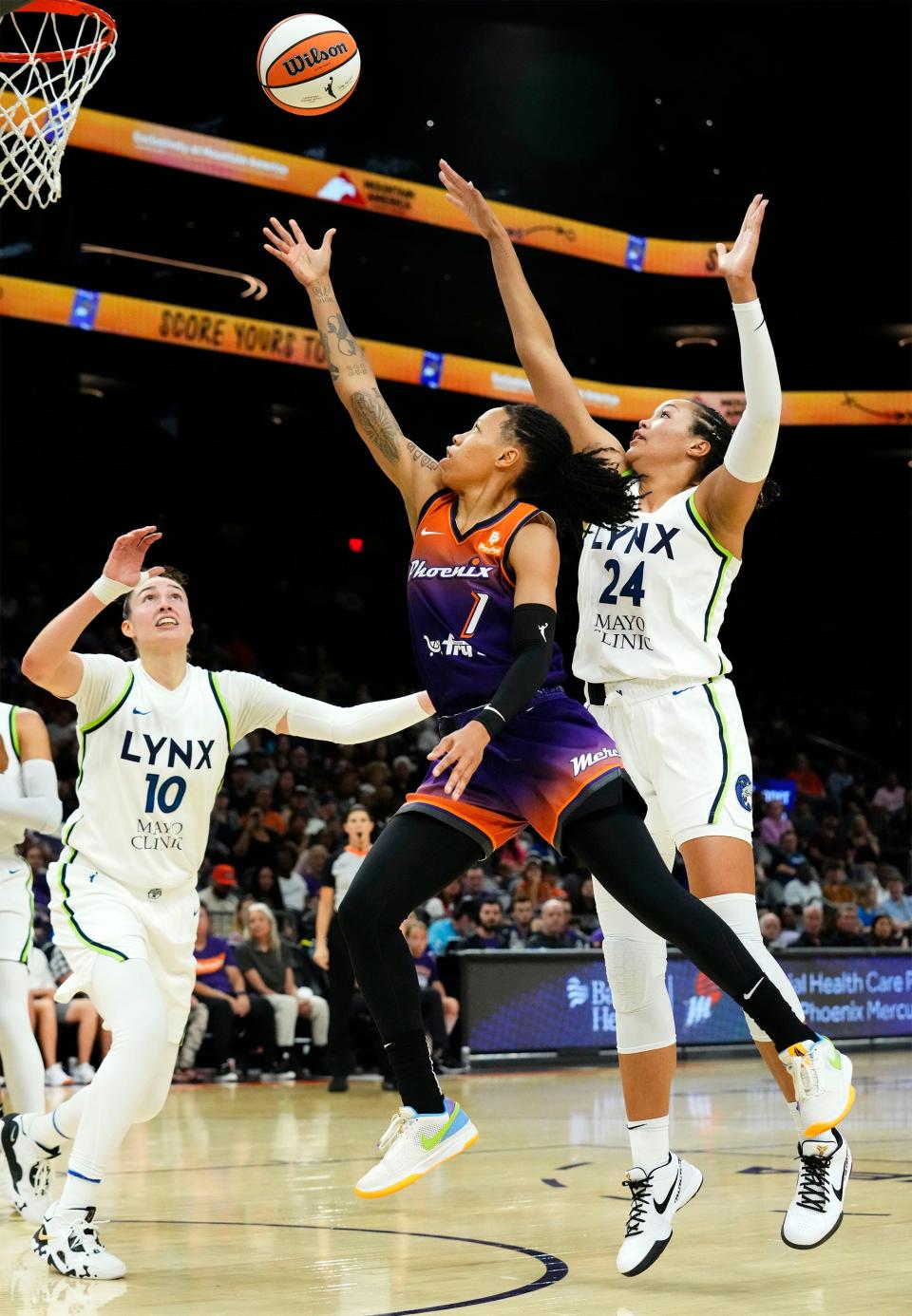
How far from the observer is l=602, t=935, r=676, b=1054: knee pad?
5035 millimetres

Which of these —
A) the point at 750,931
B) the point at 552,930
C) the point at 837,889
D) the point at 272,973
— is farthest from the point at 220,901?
the point at 750,931

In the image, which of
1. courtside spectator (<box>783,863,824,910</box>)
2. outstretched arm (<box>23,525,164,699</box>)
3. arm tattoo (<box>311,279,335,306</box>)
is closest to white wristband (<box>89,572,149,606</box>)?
outstretched arm (<box>23,525,164,699</box>)

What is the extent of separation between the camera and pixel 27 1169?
5812mm

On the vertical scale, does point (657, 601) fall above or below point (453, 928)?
above

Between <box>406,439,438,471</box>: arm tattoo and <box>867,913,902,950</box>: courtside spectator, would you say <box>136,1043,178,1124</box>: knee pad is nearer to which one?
<box>406,439,438,471</box>: arm tattoo

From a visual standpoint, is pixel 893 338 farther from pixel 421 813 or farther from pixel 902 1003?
pixel 421 813

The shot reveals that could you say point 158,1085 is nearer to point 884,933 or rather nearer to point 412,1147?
point 412,1147

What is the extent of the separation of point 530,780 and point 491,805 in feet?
0.46

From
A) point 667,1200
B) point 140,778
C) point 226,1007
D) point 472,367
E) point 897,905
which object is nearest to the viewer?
point 667,1200

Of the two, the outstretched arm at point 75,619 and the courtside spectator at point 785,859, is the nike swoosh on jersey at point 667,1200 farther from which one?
the courtside spectator at point 785,859

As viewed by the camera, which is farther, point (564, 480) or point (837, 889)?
point (837, 889)

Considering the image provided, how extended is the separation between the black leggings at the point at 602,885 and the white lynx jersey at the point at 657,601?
0.76 metres

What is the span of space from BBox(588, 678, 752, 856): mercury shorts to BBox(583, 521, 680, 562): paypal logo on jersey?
0.45 metres

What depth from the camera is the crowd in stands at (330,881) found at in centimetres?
1330
